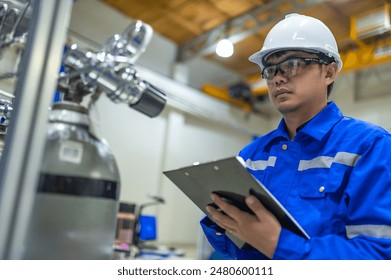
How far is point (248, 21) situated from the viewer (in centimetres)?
448

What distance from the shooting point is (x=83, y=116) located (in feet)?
2.31

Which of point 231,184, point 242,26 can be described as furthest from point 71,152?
point 242,26

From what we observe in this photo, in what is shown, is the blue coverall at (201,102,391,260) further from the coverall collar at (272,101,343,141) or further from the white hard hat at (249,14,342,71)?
the white hard hat at (249,14,342,71)

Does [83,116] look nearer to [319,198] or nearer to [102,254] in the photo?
[102,254]

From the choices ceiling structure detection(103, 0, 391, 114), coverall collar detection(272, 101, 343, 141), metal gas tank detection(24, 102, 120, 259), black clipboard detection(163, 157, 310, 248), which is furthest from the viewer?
ceiling structure detection(103, 0, 391, 114)

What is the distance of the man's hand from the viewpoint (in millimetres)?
729

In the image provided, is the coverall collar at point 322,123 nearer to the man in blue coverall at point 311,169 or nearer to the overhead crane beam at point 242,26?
the man in blue coverall at point 311,169

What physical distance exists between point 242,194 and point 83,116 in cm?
35

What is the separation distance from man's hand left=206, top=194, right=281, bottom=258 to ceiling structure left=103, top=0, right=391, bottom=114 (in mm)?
3041

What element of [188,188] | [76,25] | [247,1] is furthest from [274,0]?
[188,188]

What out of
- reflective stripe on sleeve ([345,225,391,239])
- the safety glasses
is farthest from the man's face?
reflective stripe on sleeve ([345,225,391,239])

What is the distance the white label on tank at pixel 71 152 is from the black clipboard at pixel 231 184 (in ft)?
0.80

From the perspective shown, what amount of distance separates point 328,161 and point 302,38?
36 centimetres

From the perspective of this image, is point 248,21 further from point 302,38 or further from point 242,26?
point 302,38
